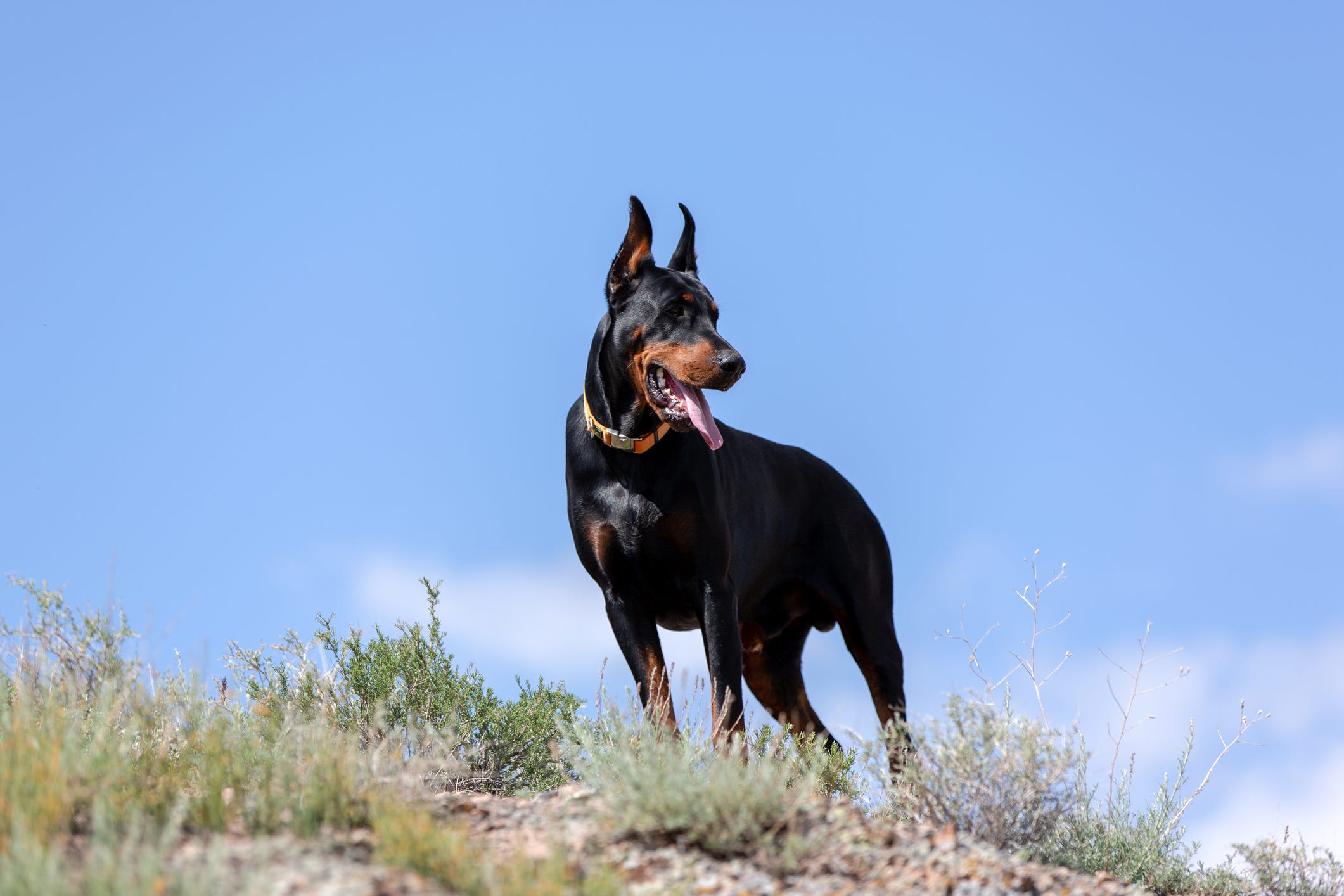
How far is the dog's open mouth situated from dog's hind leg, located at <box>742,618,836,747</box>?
81.0 inches

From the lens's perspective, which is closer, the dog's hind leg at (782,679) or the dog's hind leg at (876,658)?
the dog's hind leg at (876,658)

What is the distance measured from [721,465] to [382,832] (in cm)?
332

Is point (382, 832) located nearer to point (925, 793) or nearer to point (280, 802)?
point (280, 802)

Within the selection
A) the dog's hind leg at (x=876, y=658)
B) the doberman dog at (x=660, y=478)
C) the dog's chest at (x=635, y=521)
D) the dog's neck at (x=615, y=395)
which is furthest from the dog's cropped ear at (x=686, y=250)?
the dog's hind leg at (x=876, y=658)

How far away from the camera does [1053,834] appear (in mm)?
6266

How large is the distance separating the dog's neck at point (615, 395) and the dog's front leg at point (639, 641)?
2.81ft

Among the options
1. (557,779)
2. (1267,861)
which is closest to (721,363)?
(557,779)

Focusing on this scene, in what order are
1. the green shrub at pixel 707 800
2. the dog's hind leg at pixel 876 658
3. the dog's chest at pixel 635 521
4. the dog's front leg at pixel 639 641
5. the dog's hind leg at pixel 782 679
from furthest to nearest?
the dog's hind leg at pixel 782 679, the dog's hind leg at pixel 876 658, the dog's front leg at pixel 639 641, the dog's chest at pixel 635 521, the green shrub at pixel 707 800

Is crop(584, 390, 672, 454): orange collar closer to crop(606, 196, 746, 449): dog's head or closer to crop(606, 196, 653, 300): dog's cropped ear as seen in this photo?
crop(606, 196, 746, 449): dog's head

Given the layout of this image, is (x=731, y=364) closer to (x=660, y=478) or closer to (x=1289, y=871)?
(x=660, y=478)

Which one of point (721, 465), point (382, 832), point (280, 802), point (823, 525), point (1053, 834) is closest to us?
point (382, 832)

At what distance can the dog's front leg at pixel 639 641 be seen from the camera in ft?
21.0

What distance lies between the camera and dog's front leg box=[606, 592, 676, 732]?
641cm

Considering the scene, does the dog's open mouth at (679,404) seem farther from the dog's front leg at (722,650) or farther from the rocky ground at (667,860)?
the rocky ground at (667,860)
